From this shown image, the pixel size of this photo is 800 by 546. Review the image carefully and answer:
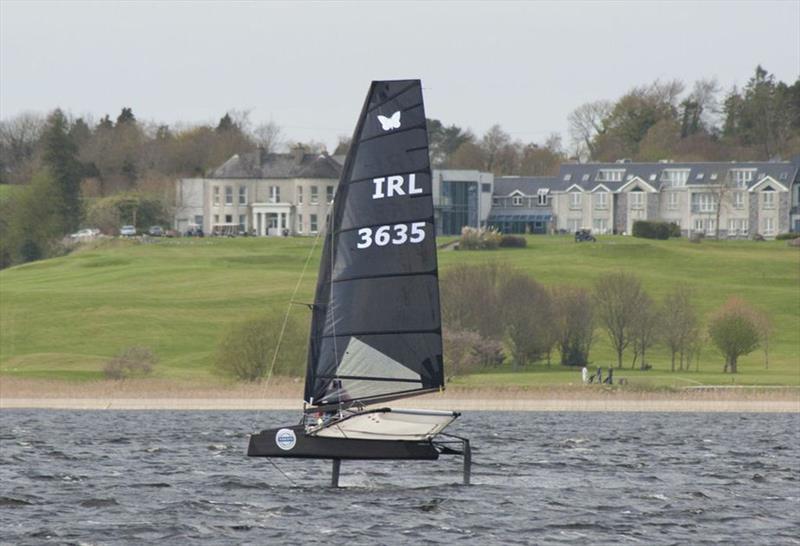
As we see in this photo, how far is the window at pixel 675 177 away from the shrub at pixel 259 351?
262 ft

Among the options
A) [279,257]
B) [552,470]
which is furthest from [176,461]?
[279,257]

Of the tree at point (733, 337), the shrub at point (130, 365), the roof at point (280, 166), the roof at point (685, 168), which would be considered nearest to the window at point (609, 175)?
the roof at point (685, 168)

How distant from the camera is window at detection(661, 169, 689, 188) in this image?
14169 cm

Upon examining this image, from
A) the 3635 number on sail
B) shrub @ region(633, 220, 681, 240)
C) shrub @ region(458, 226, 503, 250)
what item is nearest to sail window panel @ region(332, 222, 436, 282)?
the 3635 number on sail

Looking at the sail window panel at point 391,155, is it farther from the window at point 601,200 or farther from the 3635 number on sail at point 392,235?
the window at point 601,200

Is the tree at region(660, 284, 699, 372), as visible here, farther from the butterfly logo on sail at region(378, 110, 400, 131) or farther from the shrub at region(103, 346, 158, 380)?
the butterfly logo on sail at region(378, 110, 400, 131)

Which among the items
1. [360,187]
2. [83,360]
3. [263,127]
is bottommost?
[83,360]

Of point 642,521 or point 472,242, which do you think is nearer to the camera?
point 642,521

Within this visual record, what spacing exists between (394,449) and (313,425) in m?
1.73

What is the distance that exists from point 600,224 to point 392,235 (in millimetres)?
113196

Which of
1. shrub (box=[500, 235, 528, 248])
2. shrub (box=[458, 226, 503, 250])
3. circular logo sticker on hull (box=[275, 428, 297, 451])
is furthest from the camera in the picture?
shrub (box=[500, 235, 528, 248])

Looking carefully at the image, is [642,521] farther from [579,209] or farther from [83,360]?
[579,209]

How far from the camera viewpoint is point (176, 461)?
4031cm

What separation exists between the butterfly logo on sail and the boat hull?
5.94m
